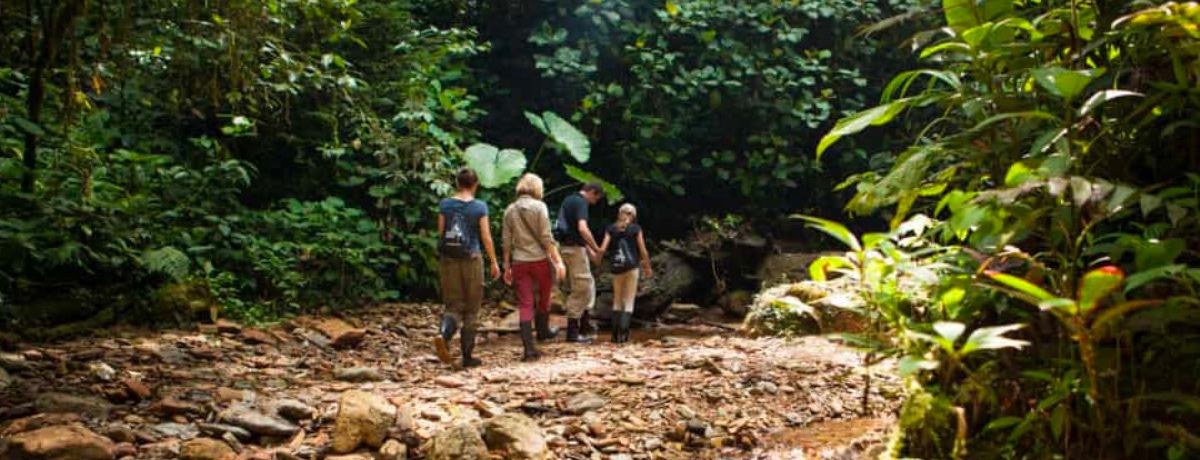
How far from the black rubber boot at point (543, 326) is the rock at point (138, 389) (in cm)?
380

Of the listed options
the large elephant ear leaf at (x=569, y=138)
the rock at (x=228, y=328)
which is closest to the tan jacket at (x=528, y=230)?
the rock at (x=228, y=328)

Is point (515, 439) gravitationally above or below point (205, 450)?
above

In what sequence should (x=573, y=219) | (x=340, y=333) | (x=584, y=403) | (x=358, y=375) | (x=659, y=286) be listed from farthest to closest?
(x=659, y=286), (x=573, y=219), (x=340, y=333), (x=358, y=375), (x=584, y=403)

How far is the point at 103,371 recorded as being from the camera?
213 inches

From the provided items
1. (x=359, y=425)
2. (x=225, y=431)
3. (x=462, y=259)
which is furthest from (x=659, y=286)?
(x=225, y=431)

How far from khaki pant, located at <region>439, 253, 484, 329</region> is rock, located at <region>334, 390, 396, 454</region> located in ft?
7.75

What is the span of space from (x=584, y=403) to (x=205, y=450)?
1.97m

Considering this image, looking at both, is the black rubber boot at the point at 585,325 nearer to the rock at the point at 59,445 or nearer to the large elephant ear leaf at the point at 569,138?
the large elephant ear leaf at the point at 569,138

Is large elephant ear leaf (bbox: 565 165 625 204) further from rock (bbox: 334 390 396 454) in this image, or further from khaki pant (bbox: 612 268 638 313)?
rock (bbox: 334 390 396 454)

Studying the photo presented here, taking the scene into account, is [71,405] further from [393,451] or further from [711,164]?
[711,164]

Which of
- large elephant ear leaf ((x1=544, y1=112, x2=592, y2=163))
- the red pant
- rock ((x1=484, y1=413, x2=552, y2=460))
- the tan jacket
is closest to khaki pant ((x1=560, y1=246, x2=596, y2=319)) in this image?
the red pant

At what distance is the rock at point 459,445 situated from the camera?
12.7 feet

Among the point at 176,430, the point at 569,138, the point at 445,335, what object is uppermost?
the point at 569,138

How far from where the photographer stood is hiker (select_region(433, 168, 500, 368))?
662cm
